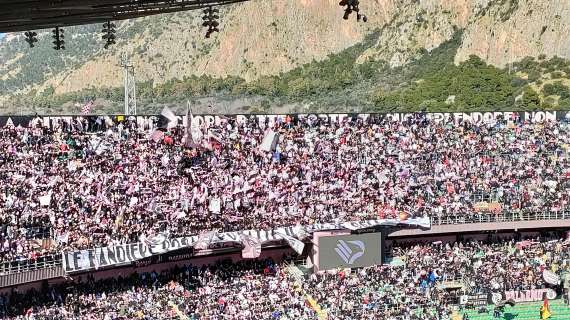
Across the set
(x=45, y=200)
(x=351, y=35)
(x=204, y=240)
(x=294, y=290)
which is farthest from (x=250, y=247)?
(x=351, y=35)

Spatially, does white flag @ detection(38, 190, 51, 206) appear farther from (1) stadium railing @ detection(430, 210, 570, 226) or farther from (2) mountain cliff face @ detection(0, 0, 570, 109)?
(2) mountain cliff face @ detection(0, 0, 570, 109)

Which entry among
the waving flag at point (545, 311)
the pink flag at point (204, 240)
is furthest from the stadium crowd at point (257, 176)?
the waving flag at point (545, 311)

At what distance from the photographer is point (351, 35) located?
150 meters

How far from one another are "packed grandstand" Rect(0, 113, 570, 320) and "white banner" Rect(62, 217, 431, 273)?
42 cm

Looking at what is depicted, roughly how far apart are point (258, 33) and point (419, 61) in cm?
4618

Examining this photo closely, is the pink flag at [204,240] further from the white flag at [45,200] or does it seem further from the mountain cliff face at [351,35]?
the mountain cliff face at [351,35]

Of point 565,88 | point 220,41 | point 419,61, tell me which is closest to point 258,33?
point 220,41

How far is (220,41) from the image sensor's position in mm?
169000

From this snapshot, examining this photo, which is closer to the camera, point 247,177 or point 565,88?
point 247,177

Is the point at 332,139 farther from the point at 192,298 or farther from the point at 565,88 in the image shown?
the point at 565,88

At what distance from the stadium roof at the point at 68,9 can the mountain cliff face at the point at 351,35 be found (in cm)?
8472

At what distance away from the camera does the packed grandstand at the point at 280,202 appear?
34.7m

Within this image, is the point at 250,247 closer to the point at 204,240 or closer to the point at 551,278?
the point at 204,240

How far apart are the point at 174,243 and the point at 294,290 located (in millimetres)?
5560
